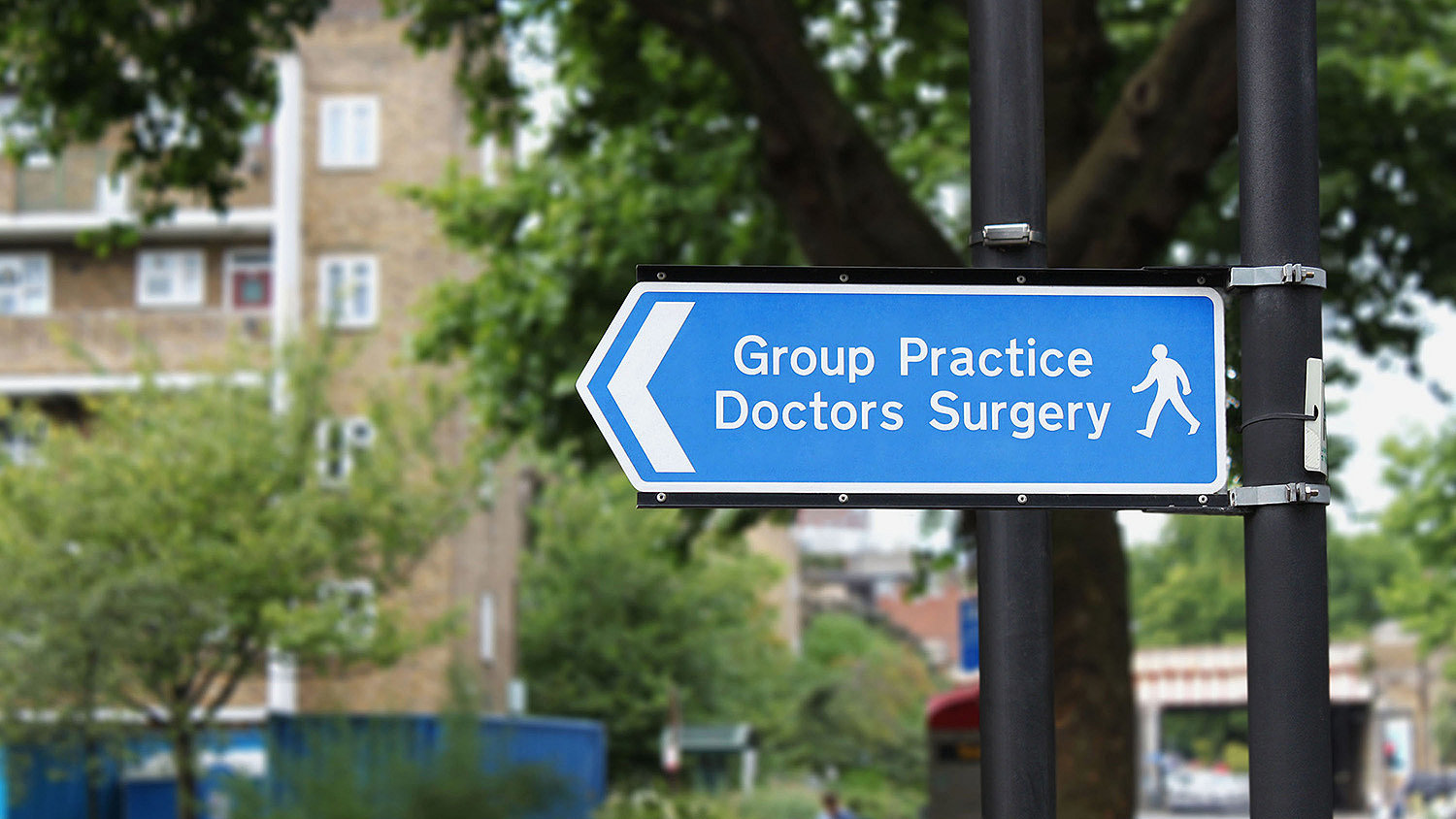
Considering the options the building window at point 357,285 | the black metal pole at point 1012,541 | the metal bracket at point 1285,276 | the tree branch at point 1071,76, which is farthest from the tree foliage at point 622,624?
the metal bracket at point 1285,276

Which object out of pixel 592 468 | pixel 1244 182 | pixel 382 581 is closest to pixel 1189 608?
pixel 382 581

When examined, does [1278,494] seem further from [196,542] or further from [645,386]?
[196,542]

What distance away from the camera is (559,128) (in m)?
14.8

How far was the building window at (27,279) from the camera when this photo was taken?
111 feet

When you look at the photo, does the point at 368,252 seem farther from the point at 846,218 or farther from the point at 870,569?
the point at 870,569

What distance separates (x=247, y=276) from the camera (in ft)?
112

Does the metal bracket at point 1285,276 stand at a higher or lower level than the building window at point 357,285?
lower

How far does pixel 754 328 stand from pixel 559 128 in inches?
479

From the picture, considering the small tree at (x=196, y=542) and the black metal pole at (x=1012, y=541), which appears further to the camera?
the small tree at (x=196, y=542)

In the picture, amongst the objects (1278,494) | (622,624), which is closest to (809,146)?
(1278,494)

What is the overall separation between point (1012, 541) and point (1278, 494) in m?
0.42

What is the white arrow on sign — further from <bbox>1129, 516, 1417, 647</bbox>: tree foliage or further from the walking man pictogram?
<bbox>1129, 516, 1417, 647</bbox>: tree foliage

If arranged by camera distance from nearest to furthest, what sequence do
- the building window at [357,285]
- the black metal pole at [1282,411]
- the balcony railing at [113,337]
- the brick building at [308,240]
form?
the black metal pole at [1282,411]
the balcony railing at [113,337]
the brick building at [308,240]
the building window at [357,285]

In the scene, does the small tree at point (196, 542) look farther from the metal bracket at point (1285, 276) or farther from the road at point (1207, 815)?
the road at point (1207, 815)
